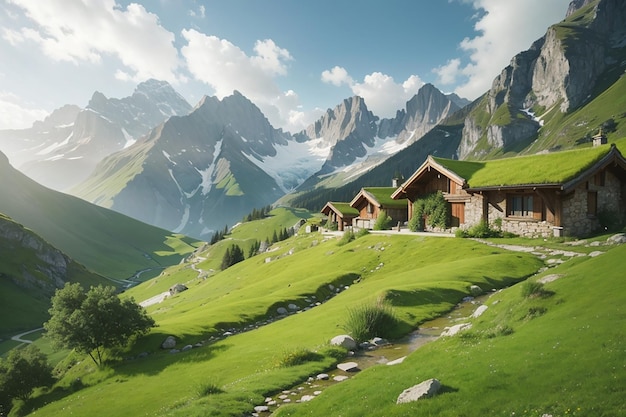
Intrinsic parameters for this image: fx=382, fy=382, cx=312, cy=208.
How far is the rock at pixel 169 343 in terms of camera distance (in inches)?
1233

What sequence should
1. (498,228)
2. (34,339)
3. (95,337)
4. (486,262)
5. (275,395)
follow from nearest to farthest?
(275,395) < (95,337) < (486,262) < (498,228) < (34,339)

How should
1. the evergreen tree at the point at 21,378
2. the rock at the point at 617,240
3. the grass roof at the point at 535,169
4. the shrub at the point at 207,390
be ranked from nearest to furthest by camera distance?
the shrub at the point at 207,390
the rock at the point at 617,240
the evergreen tree at the point at 21,378
the grass roof at the point at 535,169

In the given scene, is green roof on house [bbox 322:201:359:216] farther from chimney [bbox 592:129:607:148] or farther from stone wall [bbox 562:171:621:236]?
stone wall [bbox 562:171:621:236]

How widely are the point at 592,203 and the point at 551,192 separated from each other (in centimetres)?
520

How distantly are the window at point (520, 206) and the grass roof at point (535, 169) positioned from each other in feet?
6.34

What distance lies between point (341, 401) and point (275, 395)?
4176 millimetres

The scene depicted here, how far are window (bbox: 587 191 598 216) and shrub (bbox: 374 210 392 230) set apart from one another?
34.9 m

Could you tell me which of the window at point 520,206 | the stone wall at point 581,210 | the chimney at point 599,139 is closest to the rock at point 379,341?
the stone wall at point 581,210

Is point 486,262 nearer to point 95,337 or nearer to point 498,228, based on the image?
point 498,228

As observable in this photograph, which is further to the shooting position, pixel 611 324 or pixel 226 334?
pixel 226 334

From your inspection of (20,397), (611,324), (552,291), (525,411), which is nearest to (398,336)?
(552,291)

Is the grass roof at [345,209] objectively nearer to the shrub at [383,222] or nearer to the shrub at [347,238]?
the shrub at [383,222]

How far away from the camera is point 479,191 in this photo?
1886 inches

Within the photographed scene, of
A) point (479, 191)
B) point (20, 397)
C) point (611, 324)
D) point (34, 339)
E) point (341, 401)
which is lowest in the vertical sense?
point (34, 339)
